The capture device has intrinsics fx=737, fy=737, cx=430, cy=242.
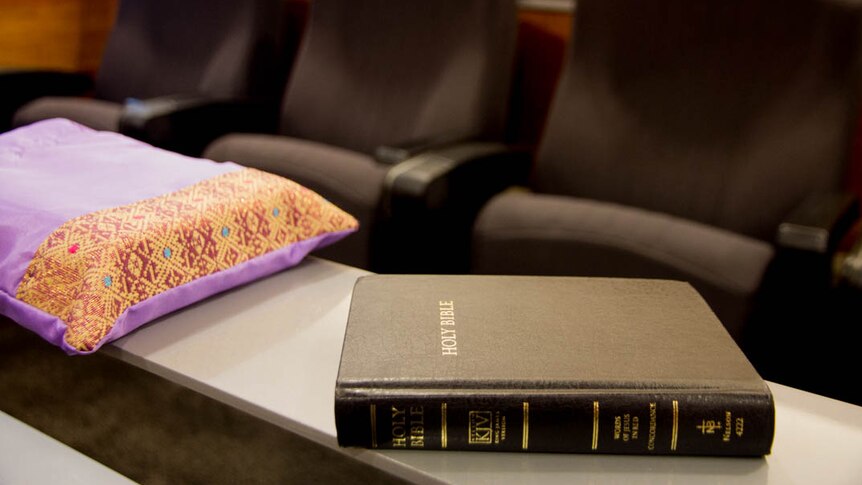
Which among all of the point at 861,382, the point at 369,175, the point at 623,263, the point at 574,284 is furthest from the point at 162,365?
the point at 861,382

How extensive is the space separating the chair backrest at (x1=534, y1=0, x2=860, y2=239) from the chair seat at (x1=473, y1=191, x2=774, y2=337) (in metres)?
0.20

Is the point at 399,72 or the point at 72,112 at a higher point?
the point at 399,72

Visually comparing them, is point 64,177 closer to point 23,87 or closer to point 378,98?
point 378,98

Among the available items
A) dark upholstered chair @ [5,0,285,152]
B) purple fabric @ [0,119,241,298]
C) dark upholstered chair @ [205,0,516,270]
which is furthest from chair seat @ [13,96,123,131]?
purple fabric @ [0,119,241,298]

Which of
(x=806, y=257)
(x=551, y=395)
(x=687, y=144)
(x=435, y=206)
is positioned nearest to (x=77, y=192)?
(x=551, y=395)

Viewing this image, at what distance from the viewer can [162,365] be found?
22.6 inches

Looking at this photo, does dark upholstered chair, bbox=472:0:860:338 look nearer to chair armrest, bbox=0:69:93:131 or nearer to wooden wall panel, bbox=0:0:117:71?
chair armrest, bbox=0:69:93:131

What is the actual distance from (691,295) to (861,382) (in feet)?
2.60

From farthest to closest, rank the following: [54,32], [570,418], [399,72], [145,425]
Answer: [54,32]
[399,72]
[145,425]
[570,418]

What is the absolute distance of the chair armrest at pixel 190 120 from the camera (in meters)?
1.72

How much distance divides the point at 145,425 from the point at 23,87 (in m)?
1.93

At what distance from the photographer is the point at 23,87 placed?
215cm

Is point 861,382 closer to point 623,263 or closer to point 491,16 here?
point 623,263

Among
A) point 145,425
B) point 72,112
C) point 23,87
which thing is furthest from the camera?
point 23,87
